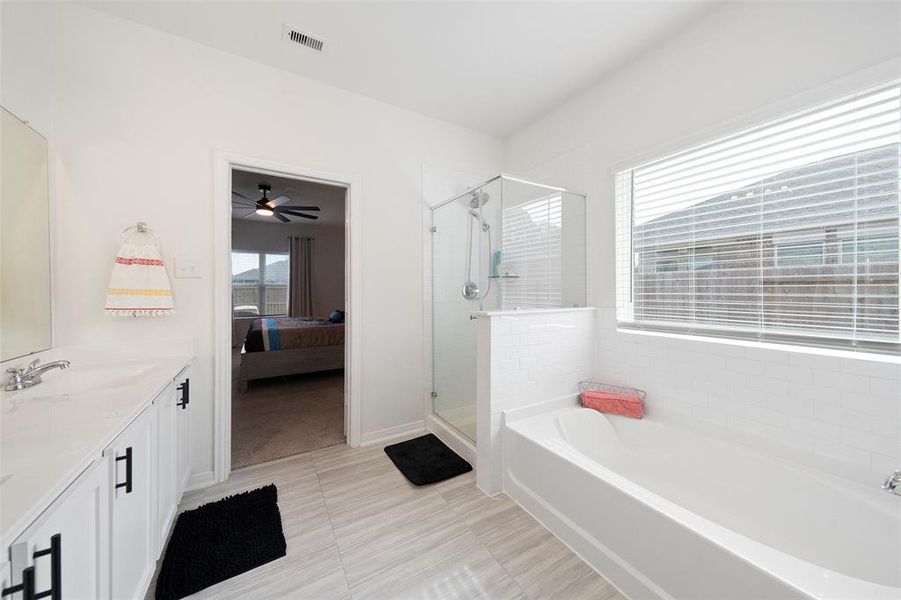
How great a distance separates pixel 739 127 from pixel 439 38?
1.80m

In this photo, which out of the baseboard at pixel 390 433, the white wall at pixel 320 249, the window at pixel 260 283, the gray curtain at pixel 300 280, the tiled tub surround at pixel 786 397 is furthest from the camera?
the gray curtain at pixel 300 280

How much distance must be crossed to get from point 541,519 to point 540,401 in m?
0.67

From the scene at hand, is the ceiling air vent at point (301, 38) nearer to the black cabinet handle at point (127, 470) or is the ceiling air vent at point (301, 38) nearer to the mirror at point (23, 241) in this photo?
the mirror at point (23, 241)

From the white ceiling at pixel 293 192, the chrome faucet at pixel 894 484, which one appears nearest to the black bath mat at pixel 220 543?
the chrome faucet at pixel 894 484

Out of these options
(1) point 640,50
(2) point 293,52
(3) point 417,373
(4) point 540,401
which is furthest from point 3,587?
(1) point 640,50

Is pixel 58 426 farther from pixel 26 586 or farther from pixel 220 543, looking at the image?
pixel 220 543

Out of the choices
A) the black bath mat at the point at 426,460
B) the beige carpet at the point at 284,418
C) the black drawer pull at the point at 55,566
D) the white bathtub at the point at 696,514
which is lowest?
the black bath mat at the point at 426,460

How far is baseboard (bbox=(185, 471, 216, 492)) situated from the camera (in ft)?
6.75

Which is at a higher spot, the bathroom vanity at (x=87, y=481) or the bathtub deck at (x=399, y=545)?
the bathroom vanity at (x=87, y=481)

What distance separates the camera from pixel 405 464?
2316 millimetres

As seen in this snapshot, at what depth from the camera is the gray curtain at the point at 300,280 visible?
7.23 metres

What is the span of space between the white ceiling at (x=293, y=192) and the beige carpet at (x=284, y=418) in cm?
247

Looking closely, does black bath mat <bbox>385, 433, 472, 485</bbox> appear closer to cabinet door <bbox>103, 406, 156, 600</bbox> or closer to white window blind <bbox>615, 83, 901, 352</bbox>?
cabinet door <bbox>103, 406, 156, 600</bbox>

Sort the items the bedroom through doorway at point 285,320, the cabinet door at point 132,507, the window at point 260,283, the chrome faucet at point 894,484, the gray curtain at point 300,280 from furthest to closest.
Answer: the gray curtain at point 300,280
the window at point 260,283
the bedroom through doorway at point 285,320
the chrome faucet at point 894,484
the cabinet door at point 132,507
